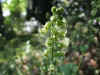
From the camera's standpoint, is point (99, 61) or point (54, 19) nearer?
point (54, 19)

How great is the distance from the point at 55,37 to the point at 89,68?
245cm

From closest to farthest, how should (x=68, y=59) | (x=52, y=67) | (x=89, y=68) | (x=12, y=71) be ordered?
(x=52, y=67), (x=12, y=71), (x=89, y=68), (x=68, y=59)

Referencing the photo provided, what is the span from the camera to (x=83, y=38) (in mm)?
3402

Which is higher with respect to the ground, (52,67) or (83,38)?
(52,67)

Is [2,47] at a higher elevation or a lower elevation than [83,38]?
lower

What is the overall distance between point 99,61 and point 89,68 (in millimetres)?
313

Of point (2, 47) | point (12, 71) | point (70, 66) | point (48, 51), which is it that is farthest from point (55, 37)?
point (2, 47)

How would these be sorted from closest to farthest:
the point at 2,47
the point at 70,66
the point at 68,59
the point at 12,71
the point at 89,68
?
the point at 70,66, the point at 12,71, the point at 89,68, the point at 68,59, the point at 2,47

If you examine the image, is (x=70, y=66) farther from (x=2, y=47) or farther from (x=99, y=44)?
(x=2, y=47)

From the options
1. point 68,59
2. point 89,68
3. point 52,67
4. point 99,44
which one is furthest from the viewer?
point 99,44

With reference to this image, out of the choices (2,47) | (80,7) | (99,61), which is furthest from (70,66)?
(2,47)

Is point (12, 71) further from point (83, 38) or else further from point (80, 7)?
point (80, 7)

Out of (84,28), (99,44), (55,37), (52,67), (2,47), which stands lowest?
(2,47)

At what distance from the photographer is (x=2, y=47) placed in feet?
18.3
